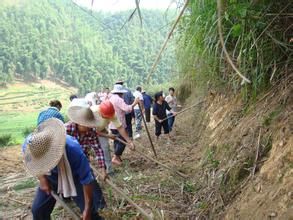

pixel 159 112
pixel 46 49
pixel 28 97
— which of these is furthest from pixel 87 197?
pixel 46 49

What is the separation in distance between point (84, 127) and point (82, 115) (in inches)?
5.4

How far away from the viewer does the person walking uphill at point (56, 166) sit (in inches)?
109

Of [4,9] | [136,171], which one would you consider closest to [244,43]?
[136,171]

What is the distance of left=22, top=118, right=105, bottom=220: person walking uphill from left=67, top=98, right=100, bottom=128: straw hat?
713mm

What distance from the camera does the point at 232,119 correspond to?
182 inches

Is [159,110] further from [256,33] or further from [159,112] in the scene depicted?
[256,33]

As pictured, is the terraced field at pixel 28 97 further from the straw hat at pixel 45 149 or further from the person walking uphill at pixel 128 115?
the straw hat at pixel 45 149

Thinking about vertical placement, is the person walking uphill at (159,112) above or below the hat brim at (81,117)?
below

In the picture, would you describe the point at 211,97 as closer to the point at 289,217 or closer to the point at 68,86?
the point at 289,217

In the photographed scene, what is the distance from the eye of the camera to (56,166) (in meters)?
3.06

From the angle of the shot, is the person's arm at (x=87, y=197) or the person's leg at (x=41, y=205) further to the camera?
the person's leg at (x=41, y=205)

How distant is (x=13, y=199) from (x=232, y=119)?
3392 millimetres

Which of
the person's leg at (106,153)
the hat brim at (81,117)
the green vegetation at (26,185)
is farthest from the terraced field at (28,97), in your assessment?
the hat brim at (81,117)

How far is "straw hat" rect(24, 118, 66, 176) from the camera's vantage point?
2750 millimetres
